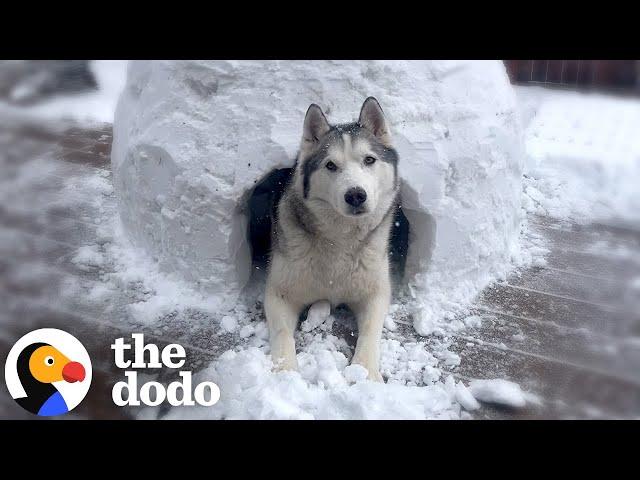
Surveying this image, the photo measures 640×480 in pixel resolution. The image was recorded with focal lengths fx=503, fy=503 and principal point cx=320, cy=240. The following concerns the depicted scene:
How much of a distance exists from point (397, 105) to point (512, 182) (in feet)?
4.09

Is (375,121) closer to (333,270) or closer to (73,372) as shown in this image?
(333,270)

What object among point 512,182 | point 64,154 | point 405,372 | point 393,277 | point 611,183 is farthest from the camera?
point 64,154

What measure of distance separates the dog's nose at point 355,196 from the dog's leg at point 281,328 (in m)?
0.86

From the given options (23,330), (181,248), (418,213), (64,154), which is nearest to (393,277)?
(418,213)

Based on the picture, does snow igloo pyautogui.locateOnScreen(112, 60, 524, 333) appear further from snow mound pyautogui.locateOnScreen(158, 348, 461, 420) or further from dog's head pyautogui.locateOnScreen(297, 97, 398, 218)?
snow mound pyautogui.locateOnScreen(158, 348, 461, 420)

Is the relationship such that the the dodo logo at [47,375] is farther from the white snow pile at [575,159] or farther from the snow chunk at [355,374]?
the white snow pile at [575,159]

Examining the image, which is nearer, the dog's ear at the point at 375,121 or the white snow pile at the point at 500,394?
the white snow pile at the point at 500,394

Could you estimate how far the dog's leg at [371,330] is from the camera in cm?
276

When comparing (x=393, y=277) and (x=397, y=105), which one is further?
(x=393, y=277)

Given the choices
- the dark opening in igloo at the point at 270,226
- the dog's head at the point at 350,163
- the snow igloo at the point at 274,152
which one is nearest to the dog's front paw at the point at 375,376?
the snow igloo at the point at 274,152

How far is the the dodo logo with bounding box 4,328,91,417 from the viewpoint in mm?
2293

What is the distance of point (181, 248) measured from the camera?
3.44 m

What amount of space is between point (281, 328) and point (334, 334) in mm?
364

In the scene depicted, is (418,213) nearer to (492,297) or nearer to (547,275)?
(492,297)
